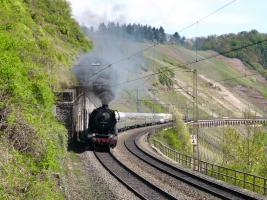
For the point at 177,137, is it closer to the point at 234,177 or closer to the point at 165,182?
the point at 234,177

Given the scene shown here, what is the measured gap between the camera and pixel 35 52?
29250 mm

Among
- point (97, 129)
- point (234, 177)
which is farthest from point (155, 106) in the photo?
point (234, 177)

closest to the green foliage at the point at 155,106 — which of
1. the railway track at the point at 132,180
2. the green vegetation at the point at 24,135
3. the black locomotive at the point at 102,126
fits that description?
the black locomotive at the point at 102,126

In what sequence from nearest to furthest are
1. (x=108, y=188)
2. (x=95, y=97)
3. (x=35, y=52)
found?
(x=108, y=188), (x=35, y=52), (x=95, y=97)

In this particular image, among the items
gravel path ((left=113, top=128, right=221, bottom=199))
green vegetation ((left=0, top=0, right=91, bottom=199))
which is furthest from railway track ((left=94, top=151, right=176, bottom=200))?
green vegetation ((left=0, top=0, right=91, bottom=199))

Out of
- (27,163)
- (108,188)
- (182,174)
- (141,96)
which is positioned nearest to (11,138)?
(27,163)

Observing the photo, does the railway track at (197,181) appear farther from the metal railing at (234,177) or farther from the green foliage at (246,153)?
the green foliage at (246,153)

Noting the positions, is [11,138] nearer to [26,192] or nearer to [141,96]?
[26,192]

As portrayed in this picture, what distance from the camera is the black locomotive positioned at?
4228 cm

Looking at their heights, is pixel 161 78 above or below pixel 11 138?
above

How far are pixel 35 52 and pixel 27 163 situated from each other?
13300 mm

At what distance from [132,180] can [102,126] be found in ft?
41.1

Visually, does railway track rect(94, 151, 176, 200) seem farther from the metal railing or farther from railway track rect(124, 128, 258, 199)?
the metal railing

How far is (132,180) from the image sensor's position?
1196 inches
